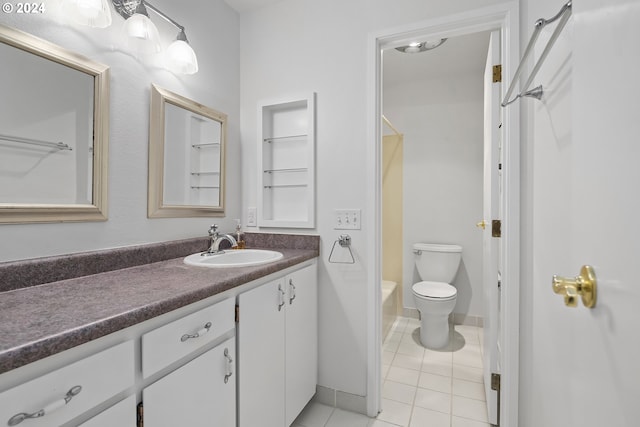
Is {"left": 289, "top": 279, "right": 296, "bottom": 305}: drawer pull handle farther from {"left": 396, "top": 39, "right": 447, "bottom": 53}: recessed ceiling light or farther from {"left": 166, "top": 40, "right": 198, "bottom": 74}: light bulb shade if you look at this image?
{"left": 396, "top": 39, "right": 447, "bottom": 53}: recessed ceiling light

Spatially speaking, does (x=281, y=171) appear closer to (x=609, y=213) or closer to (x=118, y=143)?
(x=118, y=143)

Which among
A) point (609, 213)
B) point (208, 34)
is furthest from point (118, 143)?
point (609, 213)

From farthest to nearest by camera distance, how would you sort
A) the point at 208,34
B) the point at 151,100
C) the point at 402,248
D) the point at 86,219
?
the point at 402,248
the point at 208,34
the point at 151,100
the point at 86,219

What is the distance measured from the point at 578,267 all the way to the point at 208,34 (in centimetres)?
204

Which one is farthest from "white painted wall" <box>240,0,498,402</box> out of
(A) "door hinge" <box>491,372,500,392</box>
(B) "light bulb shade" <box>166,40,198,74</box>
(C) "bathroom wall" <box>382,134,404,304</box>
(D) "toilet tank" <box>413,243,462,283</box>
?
(C) "bathroom wall" <box>382,134,404,304</box>

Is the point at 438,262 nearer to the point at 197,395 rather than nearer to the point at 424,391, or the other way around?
the point at 424,391

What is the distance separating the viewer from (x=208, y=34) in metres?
1.78

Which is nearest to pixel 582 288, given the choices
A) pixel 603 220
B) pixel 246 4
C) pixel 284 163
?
pixel 603 220

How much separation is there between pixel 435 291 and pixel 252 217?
5.36ft

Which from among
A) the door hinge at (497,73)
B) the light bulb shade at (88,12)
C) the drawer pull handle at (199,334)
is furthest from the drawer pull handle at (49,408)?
the door hinge at (497,73)

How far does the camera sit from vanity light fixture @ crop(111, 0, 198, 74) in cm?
129

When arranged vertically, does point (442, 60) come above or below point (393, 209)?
above

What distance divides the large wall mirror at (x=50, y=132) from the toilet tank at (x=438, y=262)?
255 cm

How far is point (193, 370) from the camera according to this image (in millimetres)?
928
